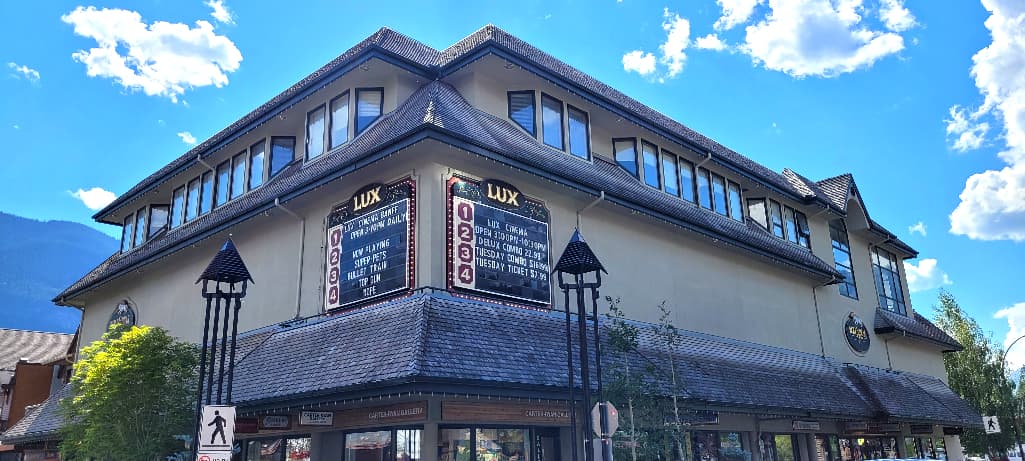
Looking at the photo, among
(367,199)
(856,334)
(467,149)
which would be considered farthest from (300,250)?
(856,334)

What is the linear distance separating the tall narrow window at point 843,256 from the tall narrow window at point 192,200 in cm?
2161

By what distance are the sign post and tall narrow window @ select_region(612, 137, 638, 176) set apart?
13.1 m

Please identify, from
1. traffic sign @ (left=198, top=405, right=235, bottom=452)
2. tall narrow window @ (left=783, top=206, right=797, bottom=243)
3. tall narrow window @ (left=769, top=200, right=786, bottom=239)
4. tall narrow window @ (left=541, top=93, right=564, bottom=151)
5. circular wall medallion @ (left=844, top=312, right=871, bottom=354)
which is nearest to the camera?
traffic sign @ (left=198, top=405, right=235, bottom=452)

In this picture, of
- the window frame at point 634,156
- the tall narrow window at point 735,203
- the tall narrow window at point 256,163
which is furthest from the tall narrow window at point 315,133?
the tall narrow window at point 735,203

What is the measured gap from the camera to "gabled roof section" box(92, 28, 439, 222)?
17.3 metres

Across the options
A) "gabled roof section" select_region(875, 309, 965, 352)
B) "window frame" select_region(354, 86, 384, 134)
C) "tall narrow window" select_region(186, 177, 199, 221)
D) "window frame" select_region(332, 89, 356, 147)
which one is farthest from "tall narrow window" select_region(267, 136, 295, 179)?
"gabled roof section" select_region(875, 309, 965, 352)

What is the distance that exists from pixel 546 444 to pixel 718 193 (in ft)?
38.3

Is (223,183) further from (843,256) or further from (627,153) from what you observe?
(843,256)

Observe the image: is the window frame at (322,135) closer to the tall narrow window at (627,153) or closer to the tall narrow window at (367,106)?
the tall narrow window at (367,106)

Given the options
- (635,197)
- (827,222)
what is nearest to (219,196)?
(635,197)

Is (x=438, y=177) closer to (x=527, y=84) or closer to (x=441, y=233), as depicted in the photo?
(x=441, y=233)

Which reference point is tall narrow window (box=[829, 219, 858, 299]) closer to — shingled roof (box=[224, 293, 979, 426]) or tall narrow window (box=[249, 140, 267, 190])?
shingled roof (box=[224, 293, 979, 426])

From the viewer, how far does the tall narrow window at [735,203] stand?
24.2 m

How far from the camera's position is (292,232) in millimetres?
18016
